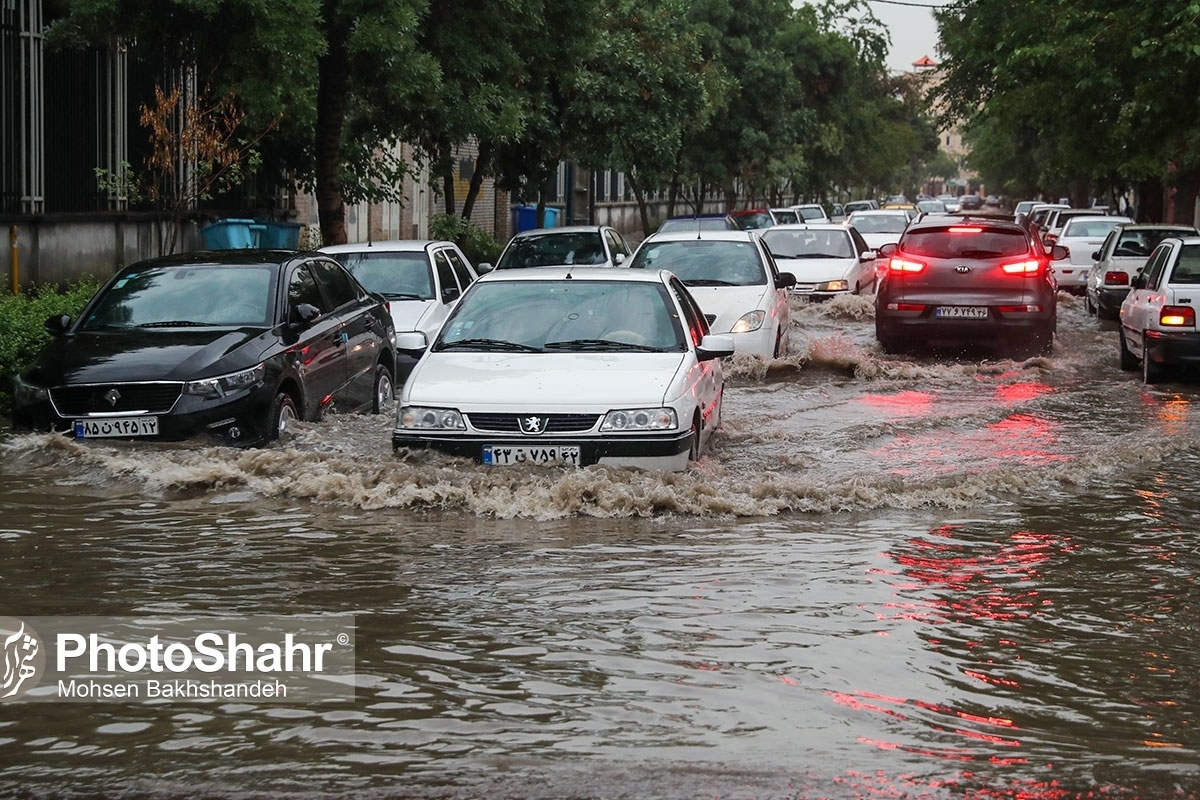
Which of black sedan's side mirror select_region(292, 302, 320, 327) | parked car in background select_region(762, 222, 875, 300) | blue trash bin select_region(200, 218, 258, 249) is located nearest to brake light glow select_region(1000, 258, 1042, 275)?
parked car in background select_region(762, 222, 875, 300)

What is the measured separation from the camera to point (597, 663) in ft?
20.4

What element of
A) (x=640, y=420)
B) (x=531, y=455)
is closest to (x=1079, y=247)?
(x=640, y=420)

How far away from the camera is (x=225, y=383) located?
10.8 m

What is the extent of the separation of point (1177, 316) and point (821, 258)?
1111cm

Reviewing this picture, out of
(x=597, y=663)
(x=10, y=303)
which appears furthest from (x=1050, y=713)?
(x=10, y=303)

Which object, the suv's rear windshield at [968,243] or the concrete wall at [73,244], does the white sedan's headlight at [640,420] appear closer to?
the suv's rear windshield at [968,243]

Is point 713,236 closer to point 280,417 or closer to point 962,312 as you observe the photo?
point 962,312

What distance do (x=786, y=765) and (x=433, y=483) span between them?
15.7 feet

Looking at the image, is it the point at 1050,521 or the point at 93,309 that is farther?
the point at 93,309

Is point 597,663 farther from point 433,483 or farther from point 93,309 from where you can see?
point 93,309

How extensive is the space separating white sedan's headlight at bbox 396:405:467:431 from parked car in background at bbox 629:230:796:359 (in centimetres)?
770

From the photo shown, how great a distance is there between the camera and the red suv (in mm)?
18703

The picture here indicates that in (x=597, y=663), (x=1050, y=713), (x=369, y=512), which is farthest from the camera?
(x=369, y=512)

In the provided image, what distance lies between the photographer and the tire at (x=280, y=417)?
11055 millimetres
